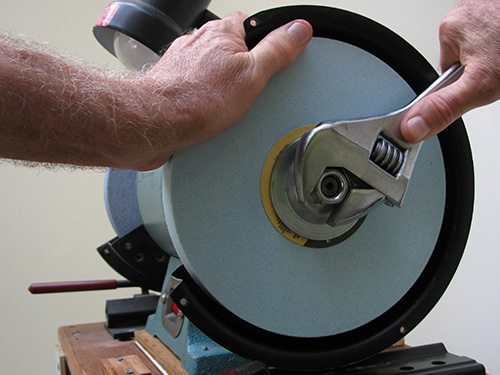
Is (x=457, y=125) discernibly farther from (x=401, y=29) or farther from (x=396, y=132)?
(x=401, y=29)

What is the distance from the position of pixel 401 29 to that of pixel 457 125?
1.07 m

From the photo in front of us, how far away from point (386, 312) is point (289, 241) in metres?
0.18

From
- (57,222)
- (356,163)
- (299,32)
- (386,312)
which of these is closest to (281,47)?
(299,32)

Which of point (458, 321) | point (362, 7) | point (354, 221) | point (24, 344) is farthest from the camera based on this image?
point (24, 344)

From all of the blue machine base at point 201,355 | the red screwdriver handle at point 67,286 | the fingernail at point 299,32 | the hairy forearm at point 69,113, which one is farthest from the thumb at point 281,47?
the red screwdriver handle at point 67,286

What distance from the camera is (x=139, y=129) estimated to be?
1.54 feet

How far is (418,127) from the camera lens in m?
0.53

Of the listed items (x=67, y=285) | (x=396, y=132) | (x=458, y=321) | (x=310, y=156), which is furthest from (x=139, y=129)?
(x=458, y=321)

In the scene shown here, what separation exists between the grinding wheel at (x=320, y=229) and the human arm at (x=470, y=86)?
8 cm

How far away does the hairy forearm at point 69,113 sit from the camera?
1.35 ft

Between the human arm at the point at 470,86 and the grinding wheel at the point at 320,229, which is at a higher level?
the human arm at the point at 470,86

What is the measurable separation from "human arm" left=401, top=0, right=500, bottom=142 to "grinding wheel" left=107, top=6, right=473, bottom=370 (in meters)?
0.08

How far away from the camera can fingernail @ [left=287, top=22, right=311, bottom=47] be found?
54 cm

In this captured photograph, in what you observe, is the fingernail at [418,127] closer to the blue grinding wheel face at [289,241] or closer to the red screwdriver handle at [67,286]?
the blue grinding wheel face at [289,241]
